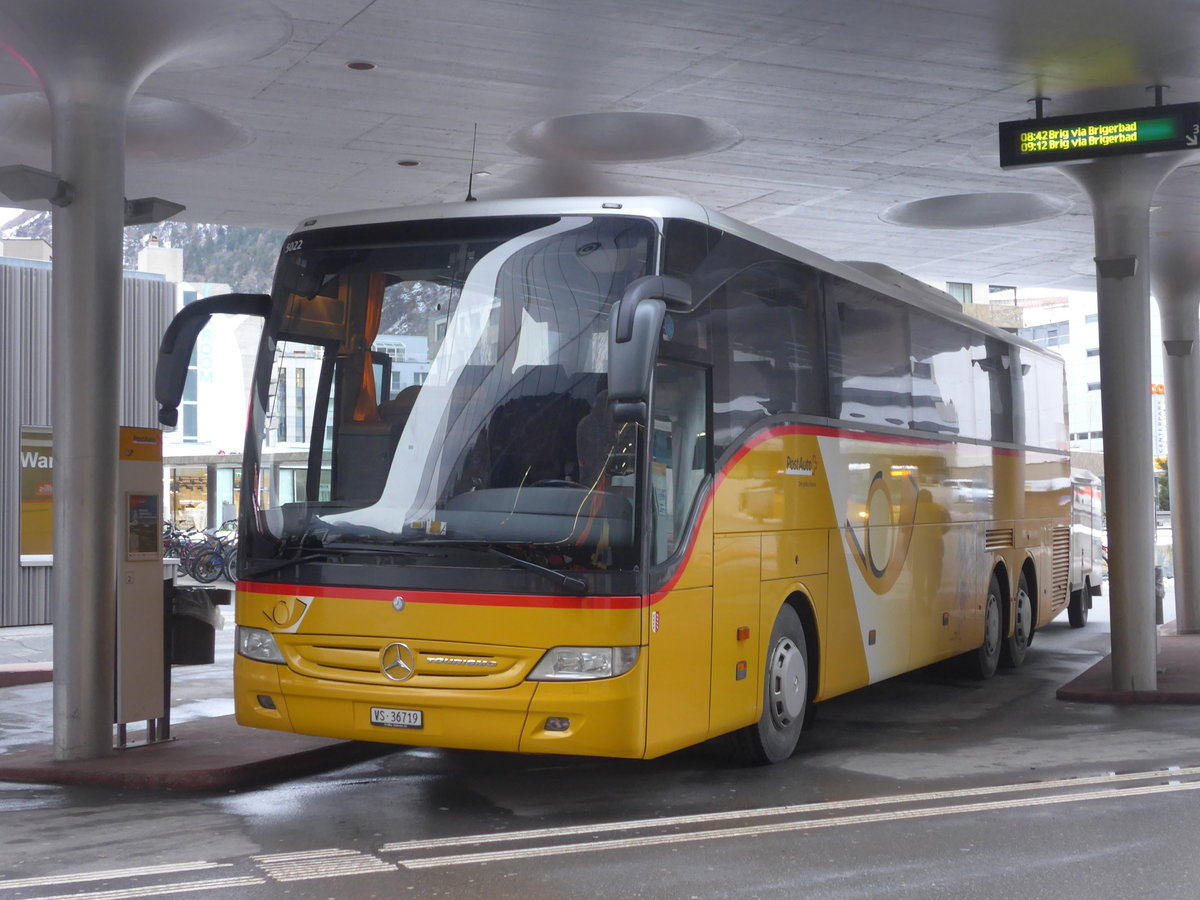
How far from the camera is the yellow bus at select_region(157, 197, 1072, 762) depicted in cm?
745

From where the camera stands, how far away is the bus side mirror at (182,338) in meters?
8.48

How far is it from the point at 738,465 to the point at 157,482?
4.31m

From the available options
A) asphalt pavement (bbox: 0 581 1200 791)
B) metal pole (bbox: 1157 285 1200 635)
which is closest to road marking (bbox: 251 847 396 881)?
asphalt pavement (bbox: 0 581 1200 791)

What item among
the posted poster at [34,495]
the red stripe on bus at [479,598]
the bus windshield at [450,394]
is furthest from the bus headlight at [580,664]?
the posted poster at [34,495]

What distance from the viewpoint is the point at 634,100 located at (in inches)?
473

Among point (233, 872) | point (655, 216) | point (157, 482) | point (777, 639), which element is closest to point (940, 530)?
point (777, 639)

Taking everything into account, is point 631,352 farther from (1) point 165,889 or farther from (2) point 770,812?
(1) point 165,889

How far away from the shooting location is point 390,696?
7.65 meters

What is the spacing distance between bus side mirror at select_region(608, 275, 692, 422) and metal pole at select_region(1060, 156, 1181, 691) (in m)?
→ 7.24

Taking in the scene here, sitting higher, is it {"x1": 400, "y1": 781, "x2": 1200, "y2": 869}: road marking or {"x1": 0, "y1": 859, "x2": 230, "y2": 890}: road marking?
{"x1": 0, "y1": 859, "x2": 230, "y2": 890}: road marking

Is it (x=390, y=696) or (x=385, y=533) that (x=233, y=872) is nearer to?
(x=390, y=696)

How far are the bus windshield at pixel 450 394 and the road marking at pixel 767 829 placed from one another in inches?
57.0

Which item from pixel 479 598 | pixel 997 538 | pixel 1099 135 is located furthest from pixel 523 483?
pixel 997 538

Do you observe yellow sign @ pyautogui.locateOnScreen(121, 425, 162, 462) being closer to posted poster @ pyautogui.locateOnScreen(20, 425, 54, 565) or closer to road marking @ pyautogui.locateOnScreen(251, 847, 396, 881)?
→ road marking @ pyautogui.locateOnScreen(251, 847, 396, 881)
